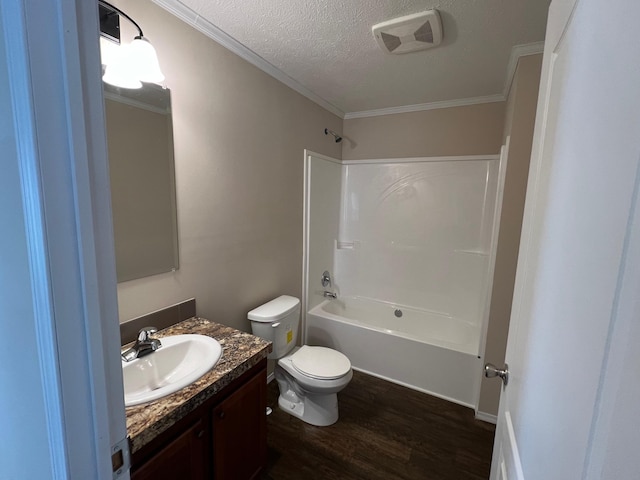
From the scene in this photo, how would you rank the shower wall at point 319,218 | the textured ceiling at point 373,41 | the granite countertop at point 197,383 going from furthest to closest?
the shower wall at point 319,218, the textured ceiling at point 373,41, the granite countertop at point 197,383

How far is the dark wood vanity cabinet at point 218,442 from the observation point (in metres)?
0.96

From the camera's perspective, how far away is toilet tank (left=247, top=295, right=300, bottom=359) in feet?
6.43

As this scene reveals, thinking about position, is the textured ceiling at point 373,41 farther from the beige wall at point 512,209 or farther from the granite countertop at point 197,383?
the granite countertop at point 197,383

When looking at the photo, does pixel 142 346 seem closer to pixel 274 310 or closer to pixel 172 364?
pixel 172 364

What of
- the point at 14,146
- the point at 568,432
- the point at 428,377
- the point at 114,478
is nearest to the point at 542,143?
the point at 568,432

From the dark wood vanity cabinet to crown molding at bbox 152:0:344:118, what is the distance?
180 cm

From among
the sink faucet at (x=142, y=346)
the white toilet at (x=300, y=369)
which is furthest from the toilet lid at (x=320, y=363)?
the sink faucet at (x=142, y=346)

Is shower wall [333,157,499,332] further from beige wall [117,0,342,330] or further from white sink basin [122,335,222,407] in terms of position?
white sink basin [122,335,222,407]

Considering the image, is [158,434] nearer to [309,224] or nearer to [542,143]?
[542,143]

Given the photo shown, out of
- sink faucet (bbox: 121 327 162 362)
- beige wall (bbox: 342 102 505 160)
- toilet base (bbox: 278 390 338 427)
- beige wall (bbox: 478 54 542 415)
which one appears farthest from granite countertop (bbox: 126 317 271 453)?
beige wall (bbox: 342 102 505 160)

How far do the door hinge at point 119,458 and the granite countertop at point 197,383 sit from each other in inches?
13.5

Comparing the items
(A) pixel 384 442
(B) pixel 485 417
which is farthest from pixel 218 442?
(B) pixel 485 417

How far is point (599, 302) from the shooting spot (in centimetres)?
39

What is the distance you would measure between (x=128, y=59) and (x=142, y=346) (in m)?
1.21
